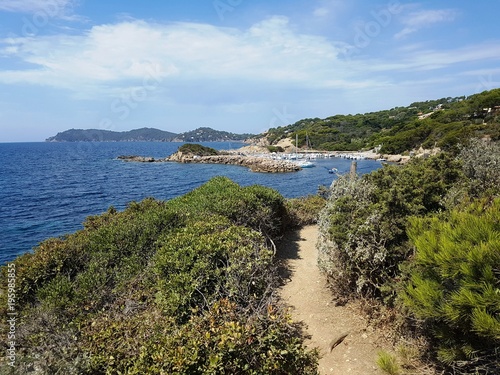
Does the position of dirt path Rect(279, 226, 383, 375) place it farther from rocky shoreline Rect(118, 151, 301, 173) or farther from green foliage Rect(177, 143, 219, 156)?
green foliage Rect(177, 143, 219, 156)

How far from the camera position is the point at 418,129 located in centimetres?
6212

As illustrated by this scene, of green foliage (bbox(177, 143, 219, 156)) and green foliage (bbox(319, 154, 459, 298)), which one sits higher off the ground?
green foliage (bbox(177, 143, 219, 156))

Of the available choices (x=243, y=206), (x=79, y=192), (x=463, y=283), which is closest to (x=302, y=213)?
(x=243, y=206)

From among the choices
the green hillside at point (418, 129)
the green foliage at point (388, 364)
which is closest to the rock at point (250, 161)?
the green hillside at point (418, 129)

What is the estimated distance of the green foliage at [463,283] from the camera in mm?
3564

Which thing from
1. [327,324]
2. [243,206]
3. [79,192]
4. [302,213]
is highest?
[243,206]

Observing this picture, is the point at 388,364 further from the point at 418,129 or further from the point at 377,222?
the point at 418,129

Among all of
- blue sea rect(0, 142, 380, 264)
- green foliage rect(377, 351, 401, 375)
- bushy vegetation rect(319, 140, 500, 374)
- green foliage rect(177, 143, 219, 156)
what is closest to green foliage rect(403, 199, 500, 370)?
bushy vegetation rect(319, 140, 500, 374)

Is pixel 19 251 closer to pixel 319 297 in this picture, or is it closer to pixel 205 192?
pixel 205 192

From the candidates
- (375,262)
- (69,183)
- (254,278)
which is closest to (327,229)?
(375,262)

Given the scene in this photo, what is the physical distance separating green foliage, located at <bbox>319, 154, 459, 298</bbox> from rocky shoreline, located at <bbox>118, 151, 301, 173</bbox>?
45405 mm

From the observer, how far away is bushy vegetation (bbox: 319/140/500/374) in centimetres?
373

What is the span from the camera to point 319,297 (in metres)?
8.38

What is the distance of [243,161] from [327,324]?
59145 millimetres
